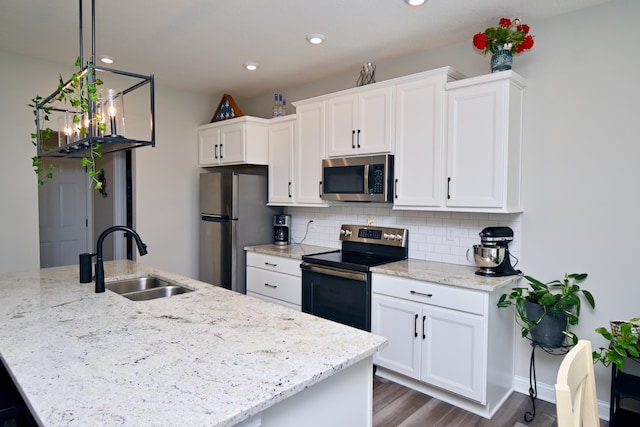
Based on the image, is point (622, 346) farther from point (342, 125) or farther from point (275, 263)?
point (275, 263)

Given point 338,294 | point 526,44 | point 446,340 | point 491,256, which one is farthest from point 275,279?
point 526,44

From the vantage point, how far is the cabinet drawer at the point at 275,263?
3.49 meters

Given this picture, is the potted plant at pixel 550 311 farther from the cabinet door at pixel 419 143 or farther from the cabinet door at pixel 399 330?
the cabinet door at pixel 419 143

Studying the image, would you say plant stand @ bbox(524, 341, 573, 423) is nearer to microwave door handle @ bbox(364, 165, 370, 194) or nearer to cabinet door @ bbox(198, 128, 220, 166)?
microwave door handle @ bbox(364, 165, 370, 194)

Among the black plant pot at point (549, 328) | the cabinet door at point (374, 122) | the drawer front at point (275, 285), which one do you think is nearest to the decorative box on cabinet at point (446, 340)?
the black plant pot at point (549, 328)

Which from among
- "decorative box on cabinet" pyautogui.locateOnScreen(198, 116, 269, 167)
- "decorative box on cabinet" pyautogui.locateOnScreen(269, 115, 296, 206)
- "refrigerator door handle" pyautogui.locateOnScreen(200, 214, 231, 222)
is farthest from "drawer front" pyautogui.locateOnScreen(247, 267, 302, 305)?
"decorative box on cabinet" pyautogui.locateOnScreen(198, 116, 269, 167)

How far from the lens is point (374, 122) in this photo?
311 cm

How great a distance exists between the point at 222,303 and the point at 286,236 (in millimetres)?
2323

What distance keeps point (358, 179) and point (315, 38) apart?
1114 mm

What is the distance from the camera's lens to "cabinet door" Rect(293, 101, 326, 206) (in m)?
3.53

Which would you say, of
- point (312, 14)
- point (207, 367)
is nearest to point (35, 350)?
point (207, 367)

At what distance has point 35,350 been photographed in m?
1.31

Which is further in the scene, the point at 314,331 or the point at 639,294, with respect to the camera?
the point at 639,294

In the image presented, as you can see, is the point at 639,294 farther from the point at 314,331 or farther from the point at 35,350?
the point at 35,350
